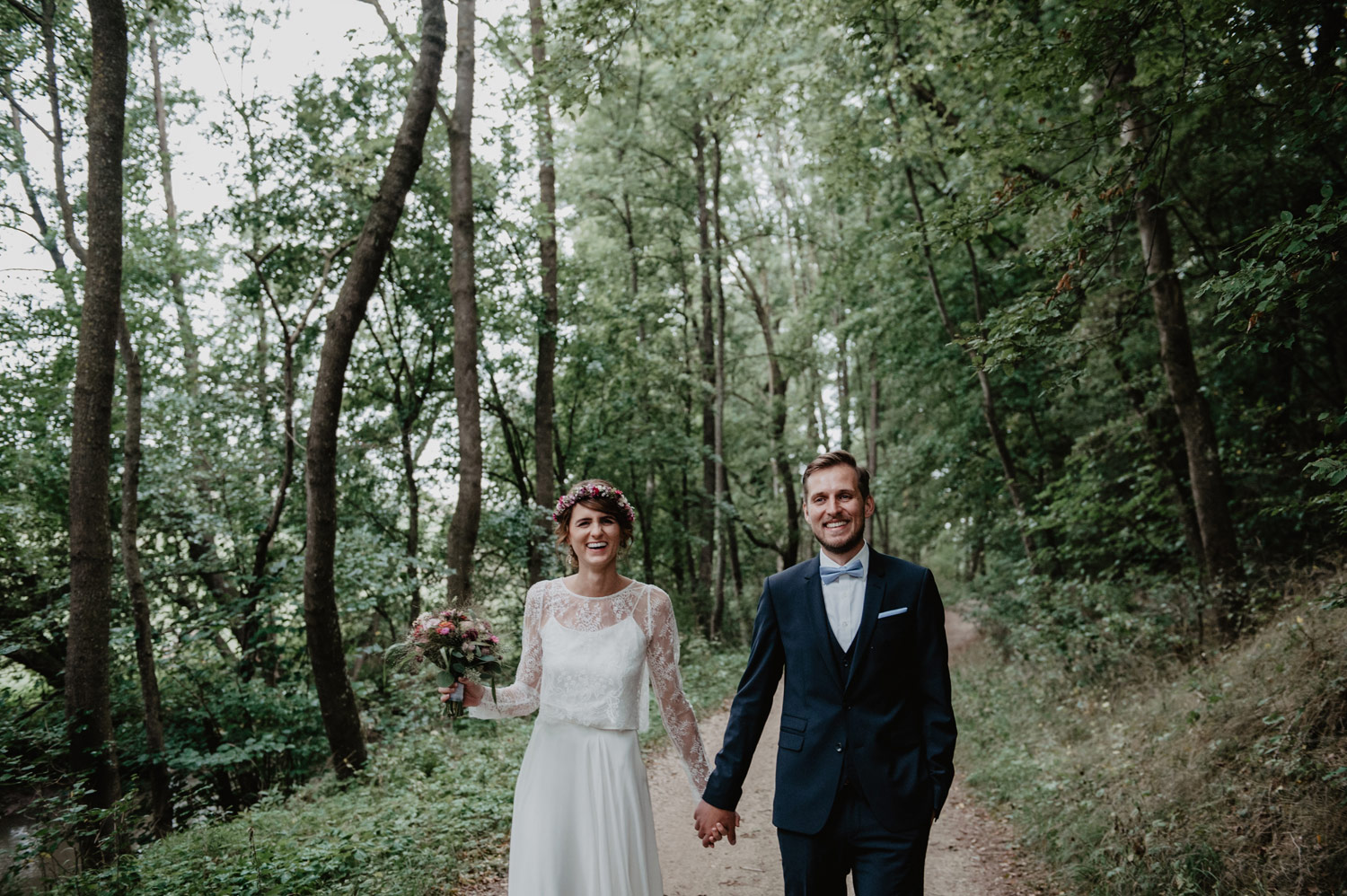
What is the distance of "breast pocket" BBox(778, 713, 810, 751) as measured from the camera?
3076 mm

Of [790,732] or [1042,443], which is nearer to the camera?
[790,732]

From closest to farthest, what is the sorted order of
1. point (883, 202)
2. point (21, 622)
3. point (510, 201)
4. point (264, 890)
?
point (264, 890), point (21, 622), point (510, 201), point (883, 202)

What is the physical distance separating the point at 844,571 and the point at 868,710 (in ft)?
1.70

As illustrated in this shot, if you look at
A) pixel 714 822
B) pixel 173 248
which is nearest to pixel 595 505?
pixel 714 822

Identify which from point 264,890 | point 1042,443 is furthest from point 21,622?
point 1042,443

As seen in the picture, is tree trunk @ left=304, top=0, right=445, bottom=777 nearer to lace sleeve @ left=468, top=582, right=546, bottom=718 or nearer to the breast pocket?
lace sleeve @ left=468, top=582, right=546, bottom=718

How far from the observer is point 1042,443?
52.7ft

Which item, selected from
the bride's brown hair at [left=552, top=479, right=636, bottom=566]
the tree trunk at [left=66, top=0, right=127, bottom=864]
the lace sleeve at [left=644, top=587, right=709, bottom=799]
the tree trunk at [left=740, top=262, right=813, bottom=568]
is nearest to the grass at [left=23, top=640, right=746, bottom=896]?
the tree trunk at [left=66, top=0, right=127, bottom=864]

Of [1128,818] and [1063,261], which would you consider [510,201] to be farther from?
[1128,818]

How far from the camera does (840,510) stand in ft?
10.3

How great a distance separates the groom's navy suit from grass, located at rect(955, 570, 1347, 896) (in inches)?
104

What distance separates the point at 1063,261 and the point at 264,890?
6.25 metres

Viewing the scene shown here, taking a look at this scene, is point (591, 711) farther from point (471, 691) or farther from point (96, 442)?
point (96, 442)

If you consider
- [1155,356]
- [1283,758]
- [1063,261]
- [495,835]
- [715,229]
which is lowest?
[495,835]
